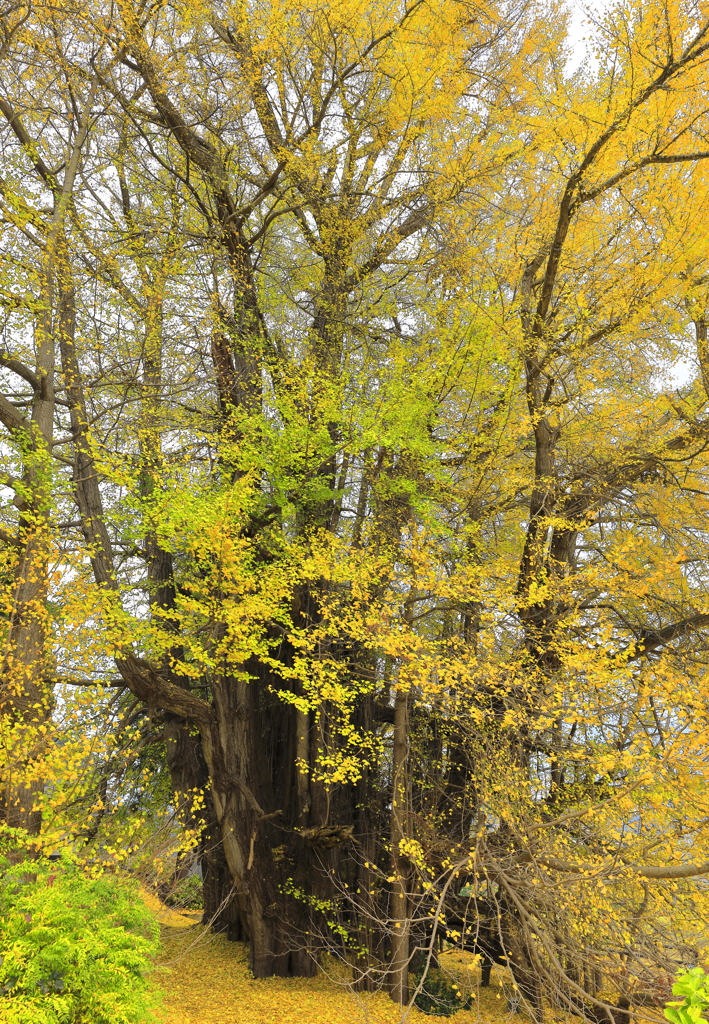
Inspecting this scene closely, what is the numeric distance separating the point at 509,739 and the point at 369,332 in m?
6.52

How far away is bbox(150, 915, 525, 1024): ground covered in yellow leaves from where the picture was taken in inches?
306

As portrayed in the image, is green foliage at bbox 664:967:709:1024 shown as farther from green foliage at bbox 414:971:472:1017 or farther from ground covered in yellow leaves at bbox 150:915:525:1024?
green foliage at bbox 414:971:472:1017

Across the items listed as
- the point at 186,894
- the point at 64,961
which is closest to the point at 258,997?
the point at 186,894

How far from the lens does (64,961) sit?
387 cm

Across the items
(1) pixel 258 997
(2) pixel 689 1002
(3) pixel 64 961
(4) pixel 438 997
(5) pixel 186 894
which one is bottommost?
(4) pixel 438 997

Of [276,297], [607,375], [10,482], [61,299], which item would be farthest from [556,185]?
[10,482]

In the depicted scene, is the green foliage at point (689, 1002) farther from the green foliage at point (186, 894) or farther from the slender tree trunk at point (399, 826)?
the green foliage at point (186, 894)

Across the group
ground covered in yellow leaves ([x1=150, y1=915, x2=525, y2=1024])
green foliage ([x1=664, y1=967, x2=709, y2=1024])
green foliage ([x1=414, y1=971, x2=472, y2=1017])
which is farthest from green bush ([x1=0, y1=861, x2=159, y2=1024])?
green foliage ([x1=414, y1=971, x2=472, y2=1017])

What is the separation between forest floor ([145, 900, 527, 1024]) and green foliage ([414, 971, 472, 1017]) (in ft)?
0.59

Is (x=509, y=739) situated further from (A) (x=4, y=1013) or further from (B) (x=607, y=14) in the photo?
(B) (x=607, y=14)

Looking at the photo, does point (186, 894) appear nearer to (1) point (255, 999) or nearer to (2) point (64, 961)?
(1) point (255, 999)

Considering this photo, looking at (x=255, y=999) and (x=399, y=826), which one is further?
(x=255, y=999)

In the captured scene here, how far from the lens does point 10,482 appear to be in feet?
24.9

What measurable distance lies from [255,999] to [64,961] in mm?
6184
